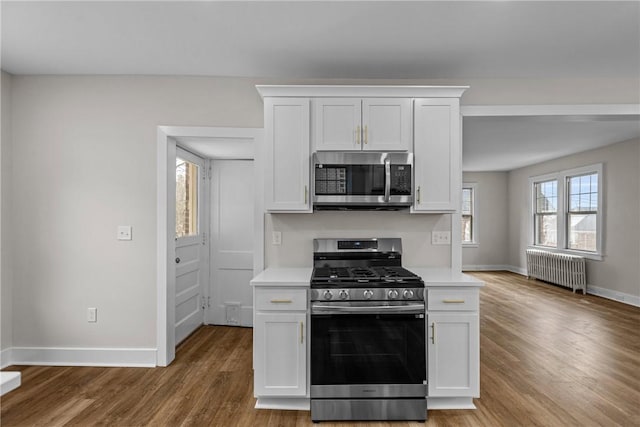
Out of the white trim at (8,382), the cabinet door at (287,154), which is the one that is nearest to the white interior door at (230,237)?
the cabinet door at (287,154)

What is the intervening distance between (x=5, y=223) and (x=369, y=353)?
10.6ft

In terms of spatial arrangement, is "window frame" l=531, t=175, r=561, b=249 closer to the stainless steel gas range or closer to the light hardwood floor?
the light hardwood floor

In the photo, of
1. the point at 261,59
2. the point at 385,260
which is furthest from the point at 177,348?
the point at 261,59

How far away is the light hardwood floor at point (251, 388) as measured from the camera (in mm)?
2475

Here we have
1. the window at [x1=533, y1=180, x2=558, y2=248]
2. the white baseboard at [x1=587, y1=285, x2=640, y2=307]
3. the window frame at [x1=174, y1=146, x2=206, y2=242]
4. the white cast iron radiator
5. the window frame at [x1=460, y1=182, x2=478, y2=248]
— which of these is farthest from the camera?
the window frame at [x1=460, y1=182, x2=478, y2=248]

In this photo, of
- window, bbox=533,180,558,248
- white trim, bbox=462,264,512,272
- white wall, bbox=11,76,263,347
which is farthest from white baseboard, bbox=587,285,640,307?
white wall, bbox=11,76,263,347

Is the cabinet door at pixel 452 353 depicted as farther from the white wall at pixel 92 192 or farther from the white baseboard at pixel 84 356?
the white baseboard at pixel 84 356

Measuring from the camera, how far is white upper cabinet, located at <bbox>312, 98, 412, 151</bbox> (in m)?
2.90

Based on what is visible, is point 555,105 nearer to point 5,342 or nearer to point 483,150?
point 483,150

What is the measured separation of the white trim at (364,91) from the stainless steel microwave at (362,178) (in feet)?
1.46

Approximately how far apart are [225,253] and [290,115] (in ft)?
7.18

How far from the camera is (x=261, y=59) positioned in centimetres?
296

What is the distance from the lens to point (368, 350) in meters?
2.49

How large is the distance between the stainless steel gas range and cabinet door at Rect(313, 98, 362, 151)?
1054 millimetres
